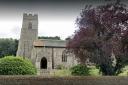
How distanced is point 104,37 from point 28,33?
5063 cm

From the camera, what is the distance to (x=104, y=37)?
24.2 m

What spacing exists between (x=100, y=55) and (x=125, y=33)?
4140 millimetres

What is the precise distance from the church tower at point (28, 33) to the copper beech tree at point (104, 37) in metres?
43.4

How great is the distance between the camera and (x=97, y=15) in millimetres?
25031

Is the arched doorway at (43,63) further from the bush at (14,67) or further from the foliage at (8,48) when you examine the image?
the bush at (14,67)

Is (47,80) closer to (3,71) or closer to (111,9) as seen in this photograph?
(3,71)

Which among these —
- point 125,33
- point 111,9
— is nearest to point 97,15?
point 111,9

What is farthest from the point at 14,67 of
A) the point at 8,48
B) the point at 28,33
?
the point at 8,48

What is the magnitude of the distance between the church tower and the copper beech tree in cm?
4338

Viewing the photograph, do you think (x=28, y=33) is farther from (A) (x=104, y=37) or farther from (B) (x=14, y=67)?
(A) (x=104, y=37)

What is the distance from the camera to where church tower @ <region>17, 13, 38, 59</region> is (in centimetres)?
7056

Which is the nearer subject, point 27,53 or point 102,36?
point 102,36

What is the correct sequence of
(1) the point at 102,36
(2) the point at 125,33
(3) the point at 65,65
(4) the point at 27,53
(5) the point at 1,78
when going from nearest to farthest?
(5) the point at 1,78 → (2) the point at 125,33 → (1) the point at 102,36 → (3) the point at 65,65 → (4) the point at 27,53

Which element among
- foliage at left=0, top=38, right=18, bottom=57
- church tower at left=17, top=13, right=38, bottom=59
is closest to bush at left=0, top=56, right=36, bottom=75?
church tower at left=17, top=13, right=38, bottom=59
